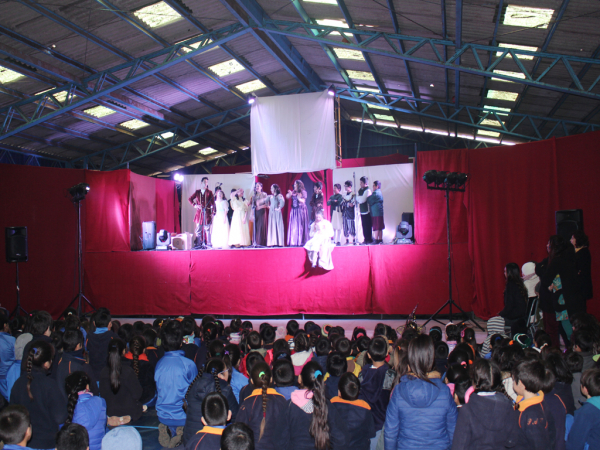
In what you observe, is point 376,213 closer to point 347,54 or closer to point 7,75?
point 347,54

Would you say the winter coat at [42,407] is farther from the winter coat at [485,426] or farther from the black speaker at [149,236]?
the black speaker at [149,236]

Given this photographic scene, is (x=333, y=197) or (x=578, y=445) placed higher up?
(x=333, y=197)

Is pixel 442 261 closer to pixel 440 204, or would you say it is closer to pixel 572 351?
pixel 440 204

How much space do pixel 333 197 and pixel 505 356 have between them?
8170 mm

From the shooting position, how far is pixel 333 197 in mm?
11023

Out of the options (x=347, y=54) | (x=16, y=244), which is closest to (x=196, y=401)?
(x=16, y=244)

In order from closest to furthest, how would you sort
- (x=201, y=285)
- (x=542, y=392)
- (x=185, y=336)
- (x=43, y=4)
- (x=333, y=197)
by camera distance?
(x=542, y=392), (x=185, y=336), (x=43, y=4), (x=201, y=285), (x=333, y=197)

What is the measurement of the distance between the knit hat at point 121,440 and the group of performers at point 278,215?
8.57 m

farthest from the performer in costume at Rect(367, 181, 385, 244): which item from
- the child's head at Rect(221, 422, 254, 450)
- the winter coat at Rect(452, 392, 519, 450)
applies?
the child's head at Rect(221, 422, 254, 450)

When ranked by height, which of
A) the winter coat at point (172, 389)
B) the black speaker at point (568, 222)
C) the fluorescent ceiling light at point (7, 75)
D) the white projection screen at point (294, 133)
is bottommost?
the winter coat at point (172, 389)

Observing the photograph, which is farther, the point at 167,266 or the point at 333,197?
the point at 333,197

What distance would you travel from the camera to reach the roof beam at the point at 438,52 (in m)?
7.05

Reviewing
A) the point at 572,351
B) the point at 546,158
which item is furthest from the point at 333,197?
the point at 572,351

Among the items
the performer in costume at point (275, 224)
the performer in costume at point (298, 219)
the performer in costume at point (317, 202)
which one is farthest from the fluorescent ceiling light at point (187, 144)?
the performer in costume at point (317, 202)
